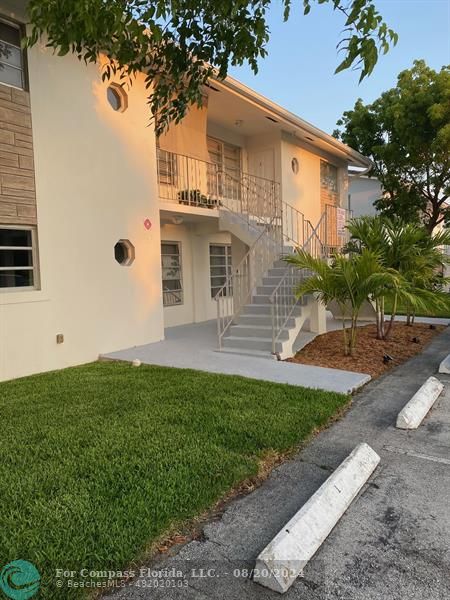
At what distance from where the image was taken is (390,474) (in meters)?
3.37

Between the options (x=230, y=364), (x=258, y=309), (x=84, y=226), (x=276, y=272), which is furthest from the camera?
(x=276, y=272)

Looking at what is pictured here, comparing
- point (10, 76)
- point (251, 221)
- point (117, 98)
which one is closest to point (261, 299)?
point (251, 221)

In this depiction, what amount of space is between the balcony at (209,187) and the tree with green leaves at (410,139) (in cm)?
614

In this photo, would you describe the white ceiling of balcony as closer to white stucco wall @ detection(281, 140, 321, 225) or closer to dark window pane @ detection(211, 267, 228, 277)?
white stucco wall @ detection(281, 140, 321, 225)

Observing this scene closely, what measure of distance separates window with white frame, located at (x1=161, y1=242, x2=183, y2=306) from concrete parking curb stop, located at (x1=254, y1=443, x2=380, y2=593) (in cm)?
827

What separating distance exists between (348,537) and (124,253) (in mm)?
6679

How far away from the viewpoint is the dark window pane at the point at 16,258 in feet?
20.4

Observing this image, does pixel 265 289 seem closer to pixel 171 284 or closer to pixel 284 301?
pixel 284 301

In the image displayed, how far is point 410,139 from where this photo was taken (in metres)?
15.2

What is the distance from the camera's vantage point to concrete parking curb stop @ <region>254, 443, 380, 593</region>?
7.22 feet

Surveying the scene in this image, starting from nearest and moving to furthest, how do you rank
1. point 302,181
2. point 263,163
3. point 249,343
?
point 249,343 → point 263,163 → point 302,181

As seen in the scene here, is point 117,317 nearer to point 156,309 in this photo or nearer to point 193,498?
point 156,309

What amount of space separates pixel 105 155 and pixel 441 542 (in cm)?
725

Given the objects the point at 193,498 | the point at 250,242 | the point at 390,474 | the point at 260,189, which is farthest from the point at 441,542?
the point at 260,189
